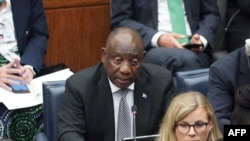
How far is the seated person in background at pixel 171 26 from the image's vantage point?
11.2 ft

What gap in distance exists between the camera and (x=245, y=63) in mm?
2848

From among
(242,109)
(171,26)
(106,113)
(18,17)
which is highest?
(18,17)

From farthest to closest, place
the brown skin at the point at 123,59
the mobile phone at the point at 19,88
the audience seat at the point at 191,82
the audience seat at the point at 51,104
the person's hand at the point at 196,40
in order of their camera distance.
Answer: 1. the person's hand at the point at 196,40
2. the mobile phone at the point at 19,88
3. the audience seat at the point at 191,82
4. the audience seat at the point at 51,104
5. the brown skin at the point at 123,59

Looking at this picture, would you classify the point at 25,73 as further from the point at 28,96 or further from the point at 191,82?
the point at 191,82

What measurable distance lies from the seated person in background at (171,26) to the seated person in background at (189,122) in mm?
1069

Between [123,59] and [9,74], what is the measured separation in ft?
2.35

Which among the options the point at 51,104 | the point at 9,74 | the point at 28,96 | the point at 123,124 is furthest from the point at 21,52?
the point at 123,124

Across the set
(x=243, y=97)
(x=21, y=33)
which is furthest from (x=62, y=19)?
(x=243, y=97)

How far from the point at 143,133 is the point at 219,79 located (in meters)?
0.43

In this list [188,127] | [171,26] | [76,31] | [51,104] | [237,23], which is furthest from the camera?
[76,31]

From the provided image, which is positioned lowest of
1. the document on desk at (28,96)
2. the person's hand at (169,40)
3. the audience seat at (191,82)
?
the document on desk at (28,96)

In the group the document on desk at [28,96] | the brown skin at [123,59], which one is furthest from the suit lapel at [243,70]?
the document on desk at [28,96]

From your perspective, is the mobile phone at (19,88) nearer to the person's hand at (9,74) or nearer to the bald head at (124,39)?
the person's hand at (9,74)

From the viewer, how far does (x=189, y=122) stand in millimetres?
2242
